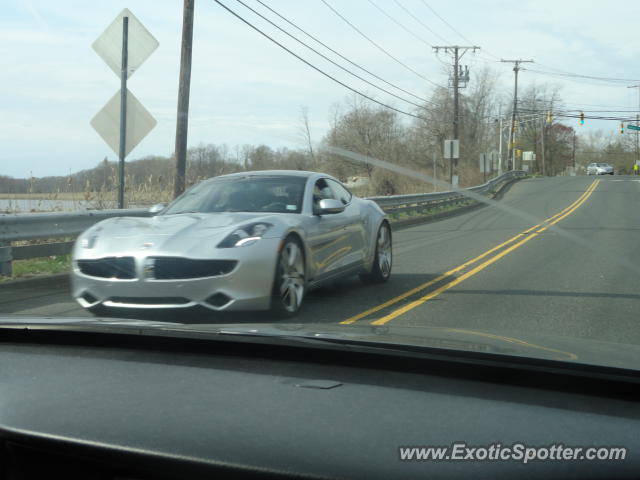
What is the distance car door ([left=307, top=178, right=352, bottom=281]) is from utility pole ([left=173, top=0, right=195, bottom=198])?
734 centimetres

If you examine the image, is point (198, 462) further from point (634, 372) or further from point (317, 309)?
point (317, 309)

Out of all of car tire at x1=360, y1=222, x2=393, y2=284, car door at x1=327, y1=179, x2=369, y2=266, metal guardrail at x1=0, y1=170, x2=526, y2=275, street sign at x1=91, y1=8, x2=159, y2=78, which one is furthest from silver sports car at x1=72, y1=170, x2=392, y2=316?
street sign at x1=91, y1=8, x2=159, y2=78

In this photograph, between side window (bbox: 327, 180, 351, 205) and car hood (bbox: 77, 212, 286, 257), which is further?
side window (bbox: 327, 180, 351, 205)

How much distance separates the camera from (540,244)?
48.3 ft

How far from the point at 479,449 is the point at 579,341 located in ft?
3.94

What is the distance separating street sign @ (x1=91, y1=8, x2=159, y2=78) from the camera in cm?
1034

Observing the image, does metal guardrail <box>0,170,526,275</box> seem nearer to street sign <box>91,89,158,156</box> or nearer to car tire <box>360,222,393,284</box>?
street sign <box>91,89,158,156</box>

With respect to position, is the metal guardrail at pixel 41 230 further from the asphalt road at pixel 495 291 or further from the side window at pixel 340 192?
the side window at pixel 340 192

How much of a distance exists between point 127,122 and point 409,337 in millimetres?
8663

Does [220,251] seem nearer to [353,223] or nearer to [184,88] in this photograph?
[353,223]

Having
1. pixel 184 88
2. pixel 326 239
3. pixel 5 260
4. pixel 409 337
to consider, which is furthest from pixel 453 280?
pixel 184 88

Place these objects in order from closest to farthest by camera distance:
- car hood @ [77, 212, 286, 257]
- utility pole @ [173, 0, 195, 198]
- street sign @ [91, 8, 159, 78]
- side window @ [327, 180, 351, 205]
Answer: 1. car hood @ [77, 212, 286, 257]
2. side window @ [327, 180, 351, 205]
3. street sign @ [91, 8, 159, 78]
4. utility pole @ [173, 0, 195, 198]

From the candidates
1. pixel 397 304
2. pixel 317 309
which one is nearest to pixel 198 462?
pixel 317 309

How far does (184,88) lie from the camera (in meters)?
15.0
